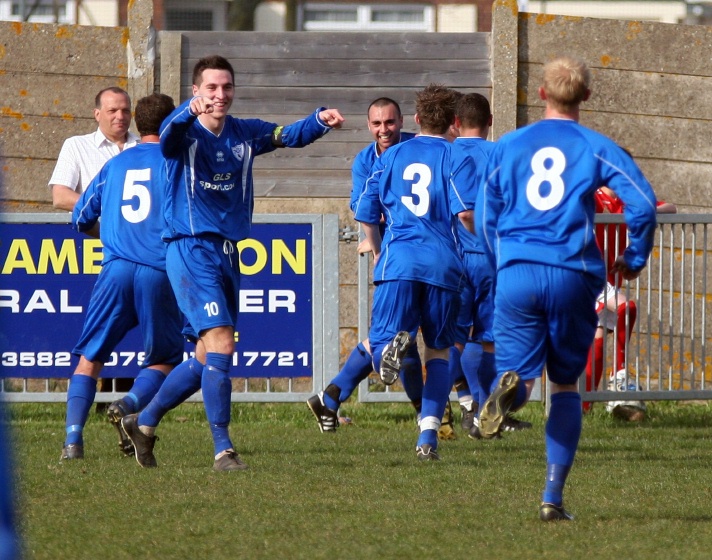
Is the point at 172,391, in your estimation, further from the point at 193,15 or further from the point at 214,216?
the point at 193,15

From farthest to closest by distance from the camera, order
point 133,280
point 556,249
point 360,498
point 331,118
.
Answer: point 133,280
point 331,118
point 360,498
point 556,249

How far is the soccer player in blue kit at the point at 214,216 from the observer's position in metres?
6.32

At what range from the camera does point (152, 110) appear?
7.08 meters

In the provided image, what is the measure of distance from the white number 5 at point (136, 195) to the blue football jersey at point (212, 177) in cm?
66

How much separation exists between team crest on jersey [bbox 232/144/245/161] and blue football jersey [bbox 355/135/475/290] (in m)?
1.04

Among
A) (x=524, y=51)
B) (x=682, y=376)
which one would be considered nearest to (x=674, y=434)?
(x=682, y=376)

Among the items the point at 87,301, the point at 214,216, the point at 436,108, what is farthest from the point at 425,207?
the point at 87,301

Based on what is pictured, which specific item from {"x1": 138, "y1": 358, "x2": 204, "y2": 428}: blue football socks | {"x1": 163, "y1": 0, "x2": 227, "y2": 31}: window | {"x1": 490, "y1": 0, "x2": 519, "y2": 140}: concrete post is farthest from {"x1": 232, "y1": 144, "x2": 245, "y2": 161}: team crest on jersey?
{"x1": 163, "y1": 0, "x2": 227, "y2": 31}: window

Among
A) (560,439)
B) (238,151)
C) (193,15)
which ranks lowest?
(560,439)

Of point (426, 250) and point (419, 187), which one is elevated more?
point (419, 187)

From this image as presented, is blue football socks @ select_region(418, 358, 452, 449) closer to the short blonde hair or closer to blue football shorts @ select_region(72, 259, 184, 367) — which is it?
blue football shorts @ select_region(72, 259, 184, 367)

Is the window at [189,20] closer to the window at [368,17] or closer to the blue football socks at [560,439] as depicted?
the window at [368,17]

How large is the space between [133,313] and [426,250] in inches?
66.2

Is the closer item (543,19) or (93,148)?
(93,148)
